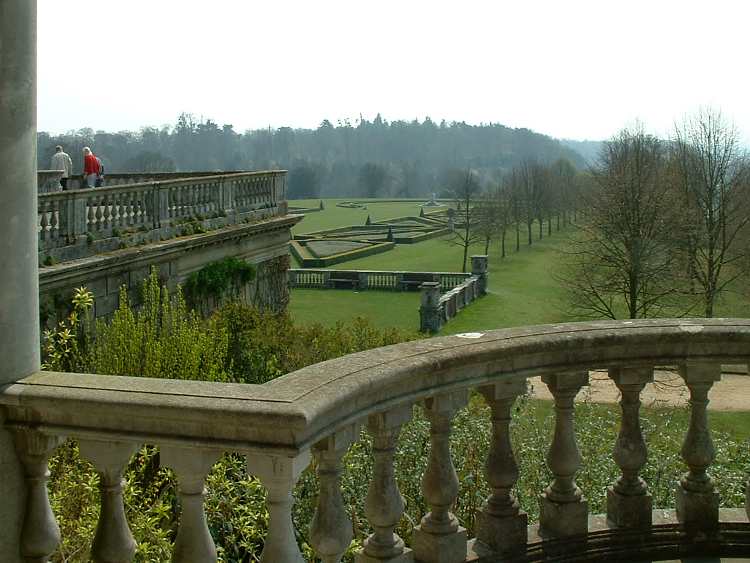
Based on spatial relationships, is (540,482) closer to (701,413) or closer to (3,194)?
(701,413)

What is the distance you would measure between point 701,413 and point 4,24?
2.86 m

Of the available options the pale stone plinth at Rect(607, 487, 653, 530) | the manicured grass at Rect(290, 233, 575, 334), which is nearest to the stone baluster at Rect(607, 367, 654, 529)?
the pale stone plinth at Rect(607, 487, 653, 530)

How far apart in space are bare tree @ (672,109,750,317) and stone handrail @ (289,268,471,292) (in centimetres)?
2109

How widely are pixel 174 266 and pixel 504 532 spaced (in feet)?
49.0

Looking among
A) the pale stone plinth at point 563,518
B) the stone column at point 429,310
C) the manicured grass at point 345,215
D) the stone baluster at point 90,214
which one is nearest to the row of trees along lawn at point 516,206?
the manicured grass at point 345,215

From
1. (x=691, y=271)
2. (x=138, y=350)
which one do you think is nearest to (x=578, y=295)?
(x=691, y=271)

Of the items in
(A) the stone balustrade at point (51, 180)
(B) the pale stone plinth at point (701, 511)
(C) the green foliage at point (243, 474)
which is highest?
(A) the stone balustrade at point (51, 180)

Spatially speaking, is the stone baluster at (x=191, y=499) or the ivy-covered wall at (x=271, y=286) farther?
the ivy-covered wall at (x=271, y=286)

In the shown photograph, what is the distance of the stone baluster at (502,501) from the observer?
348 centimetres

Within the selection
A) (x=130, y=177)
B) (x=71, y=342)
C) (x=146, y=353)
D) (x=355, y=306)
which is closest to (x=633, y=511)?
(x=146, y=353)

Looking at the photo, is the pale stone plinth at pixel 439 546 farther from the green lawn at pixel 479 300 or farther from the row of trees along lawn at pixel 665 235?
the green lawn at pixel 479 300

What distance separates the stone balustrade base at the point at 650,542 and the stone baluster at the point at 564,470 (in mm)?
52

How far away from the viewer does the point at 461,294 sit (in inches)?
1975

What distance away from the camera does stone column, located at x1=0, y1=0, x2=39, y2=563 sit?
2721mm
